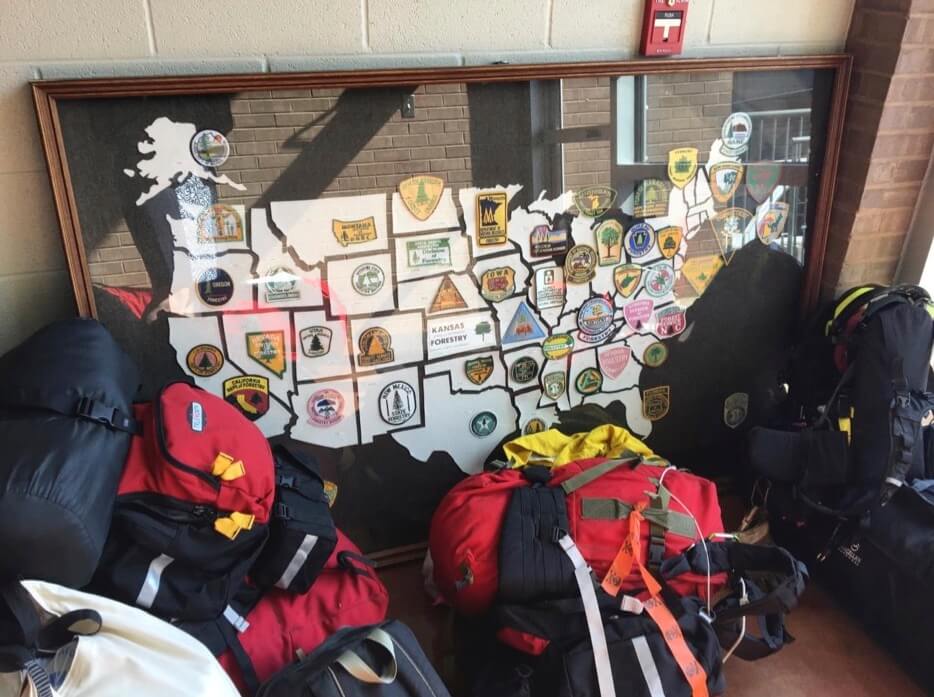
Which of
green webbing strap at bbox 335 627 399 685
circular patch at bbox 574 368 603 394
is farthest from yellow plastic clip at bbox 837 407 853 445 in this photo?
green webbing strap at bbox 335 627 399 685

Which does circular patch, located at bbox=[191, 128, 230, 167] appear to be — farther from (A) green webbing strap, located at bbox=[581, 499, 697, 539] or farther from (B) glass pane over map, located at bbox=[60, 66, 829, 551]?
(A) green webbing strap, located at bbox=[581, 499, 697, 539]

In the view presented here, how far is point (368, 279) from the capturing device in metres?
1.64

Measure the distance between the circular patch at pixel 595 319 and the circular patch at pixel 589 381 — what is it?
9 centimetres

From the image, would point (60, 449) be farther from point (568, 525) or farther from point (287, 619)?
point (568, 525)

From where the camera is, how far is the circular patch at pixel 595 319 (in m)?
1.83

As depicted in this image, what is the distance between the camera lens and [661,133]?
5.67 ft

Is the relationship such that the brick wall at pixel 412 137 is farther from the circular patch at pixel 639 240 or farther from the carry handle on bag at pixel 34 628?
the carry handle on bag at pixel 34 628

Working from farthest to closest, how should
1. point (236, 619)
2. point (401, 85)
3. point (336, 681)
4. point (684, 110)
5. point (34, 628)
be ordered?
point (684, 110)
point (401, 85)
point (236, 619)
point (336, 681)
point (34, 628)

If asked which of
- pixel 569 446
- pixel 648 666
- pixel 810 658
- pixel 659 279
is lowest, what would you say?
pixel 810 658

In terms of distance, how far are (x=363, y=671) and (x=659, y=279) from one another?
1.16 meters

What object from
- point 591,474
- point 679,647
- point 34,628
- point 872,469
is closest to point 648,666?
point 679,647

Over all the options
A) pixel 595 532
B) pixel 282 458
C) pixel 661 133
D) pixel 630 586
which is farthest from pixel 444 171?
pixel 630 586

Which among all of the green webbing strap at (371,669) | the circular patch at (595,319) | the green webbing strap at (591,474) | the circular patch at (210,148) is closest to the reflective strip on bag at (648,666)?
the green webbing strap at (591,474)

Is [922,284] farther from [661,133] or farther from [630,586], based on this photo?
[630,586]
